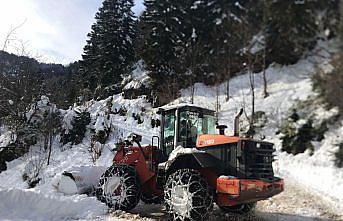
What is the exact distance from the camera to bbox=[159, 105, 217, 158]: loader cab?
7.74m

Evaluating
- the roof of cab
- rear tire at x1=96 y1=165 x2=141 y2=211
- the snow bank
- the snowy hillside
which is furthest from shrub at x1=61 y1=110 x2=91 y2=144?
the roof of cab

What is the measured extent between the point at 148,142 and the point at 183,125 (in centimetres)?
1280

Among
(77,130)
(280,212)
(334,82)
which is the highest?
(334,82)

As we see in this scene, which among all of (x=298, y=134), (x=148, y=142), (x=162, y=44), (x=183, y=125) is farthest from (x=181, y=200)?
(x=162, y=44)

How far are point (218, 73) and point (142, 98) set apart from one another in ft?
19.3

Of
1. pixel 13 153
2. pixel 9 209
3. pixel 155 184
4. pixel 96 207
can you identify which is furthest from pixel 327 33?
pixel 13 153

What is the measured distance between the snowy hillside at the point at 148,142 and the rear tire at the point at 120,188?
24cm

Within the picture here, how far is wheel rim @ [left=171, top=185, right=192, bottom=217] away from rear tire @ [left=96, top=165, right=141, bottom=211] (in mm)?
1391

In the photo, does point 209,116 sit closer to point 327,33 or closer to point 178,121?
point 178,121

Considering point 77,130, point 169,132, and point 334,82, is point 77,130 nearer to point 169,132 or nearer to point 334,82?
point 169,132

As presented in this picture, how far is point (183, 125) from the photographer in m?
7.77

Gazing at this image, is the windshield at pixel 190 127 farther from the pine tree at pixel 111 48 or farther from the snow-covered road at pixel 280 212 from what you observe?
the pine tree at pixel 111 48

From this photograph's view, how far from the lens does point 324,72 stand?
687 centimetres

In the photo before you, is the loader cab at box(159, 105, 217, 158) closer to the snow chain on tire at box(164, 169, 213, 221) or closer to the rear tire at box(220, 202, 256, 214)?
the snow chain on tire at box(164, 169, 213, 221)
